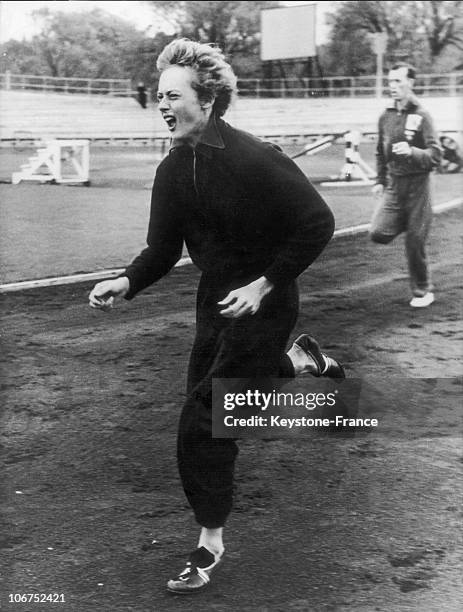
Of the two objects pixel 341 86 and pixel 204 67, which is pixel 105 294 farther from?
pixel 341 86

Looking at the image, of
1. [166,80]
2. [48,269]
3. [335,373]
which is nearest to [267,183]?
[166,80]

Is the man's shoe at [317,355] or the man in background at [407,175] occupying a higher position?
the man in background at [407,175]

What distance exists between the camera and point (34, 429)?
3.21 metres

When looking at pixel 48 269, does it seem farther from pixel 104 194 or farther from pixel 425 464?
pixel 425 464

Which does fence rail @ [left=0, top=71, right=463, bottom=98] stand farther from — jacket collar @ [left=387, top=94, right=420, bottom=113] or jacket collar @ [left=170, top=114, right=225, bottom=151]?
jacket collar @ [left=170, top=114, right=225, bottom=151]

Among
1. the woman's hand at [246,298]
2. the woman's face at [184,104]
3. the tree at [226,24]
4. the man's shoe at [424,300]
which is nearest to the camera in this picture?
the woman's hand at [246,298]

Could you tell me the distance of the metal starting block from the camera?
351 cm

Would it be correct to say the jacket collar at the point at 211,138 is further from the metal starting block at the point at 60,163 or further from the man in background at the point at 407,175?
the man in background at the point at 407,175

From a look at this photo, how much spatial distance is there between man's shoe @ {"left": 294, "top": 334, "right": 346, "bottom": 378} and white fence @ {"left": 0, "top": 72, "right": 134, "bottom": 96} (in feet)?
3.44

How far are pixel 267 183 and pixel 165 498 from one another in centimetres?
110

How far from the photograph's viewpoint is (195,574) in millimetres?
2568

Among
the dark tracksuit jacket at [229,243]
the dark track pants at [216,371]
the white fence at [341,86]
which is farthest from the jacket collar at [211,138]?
the white fence at [341,86]

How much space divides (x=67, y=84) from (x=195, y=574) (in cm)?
184

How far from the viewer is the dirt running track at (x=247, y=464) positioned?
8.55 feet
